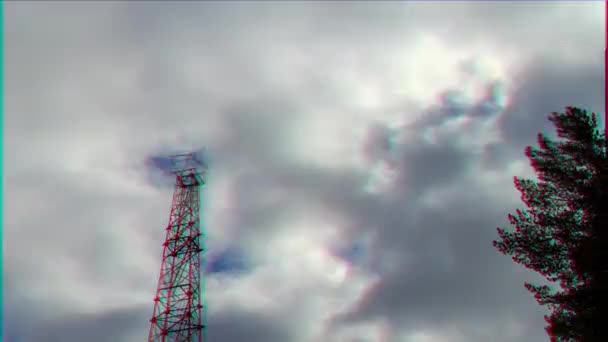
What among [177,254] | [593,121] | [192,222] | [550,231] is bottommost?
[550,231]

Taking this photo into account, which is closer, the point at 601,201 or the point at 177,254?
the point at 601,201

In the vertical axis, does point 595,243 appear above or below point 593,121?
below

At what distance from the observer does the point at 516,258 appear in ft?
72.9

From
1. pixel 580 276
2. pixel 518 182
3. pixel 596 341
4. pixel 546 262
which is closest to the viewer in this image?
pixel 596 341

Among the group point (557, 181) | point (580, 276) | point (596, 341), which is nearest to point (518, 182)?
point (557, 181)

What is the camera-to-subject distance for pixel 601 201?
20.2 meters

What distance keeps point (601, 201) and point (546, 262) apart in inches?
140

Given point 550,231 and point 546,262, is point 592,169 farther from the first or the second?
point 546,262

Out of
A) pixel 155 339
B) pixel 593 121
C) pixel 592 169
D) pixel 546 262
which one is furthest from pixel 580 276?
pixel 155 339

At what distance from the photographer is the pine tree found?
19.3 metres

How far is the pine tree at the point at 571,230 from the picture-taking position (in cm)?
1930

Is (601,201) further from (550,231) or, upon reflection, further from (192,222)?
(192,222)

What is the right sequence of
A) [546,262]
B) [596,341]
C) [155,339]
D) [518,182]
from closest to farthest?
[596,341] → [546,262] → [518,182] → [155,339]

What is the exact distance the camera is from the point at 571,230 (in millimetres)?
20938
